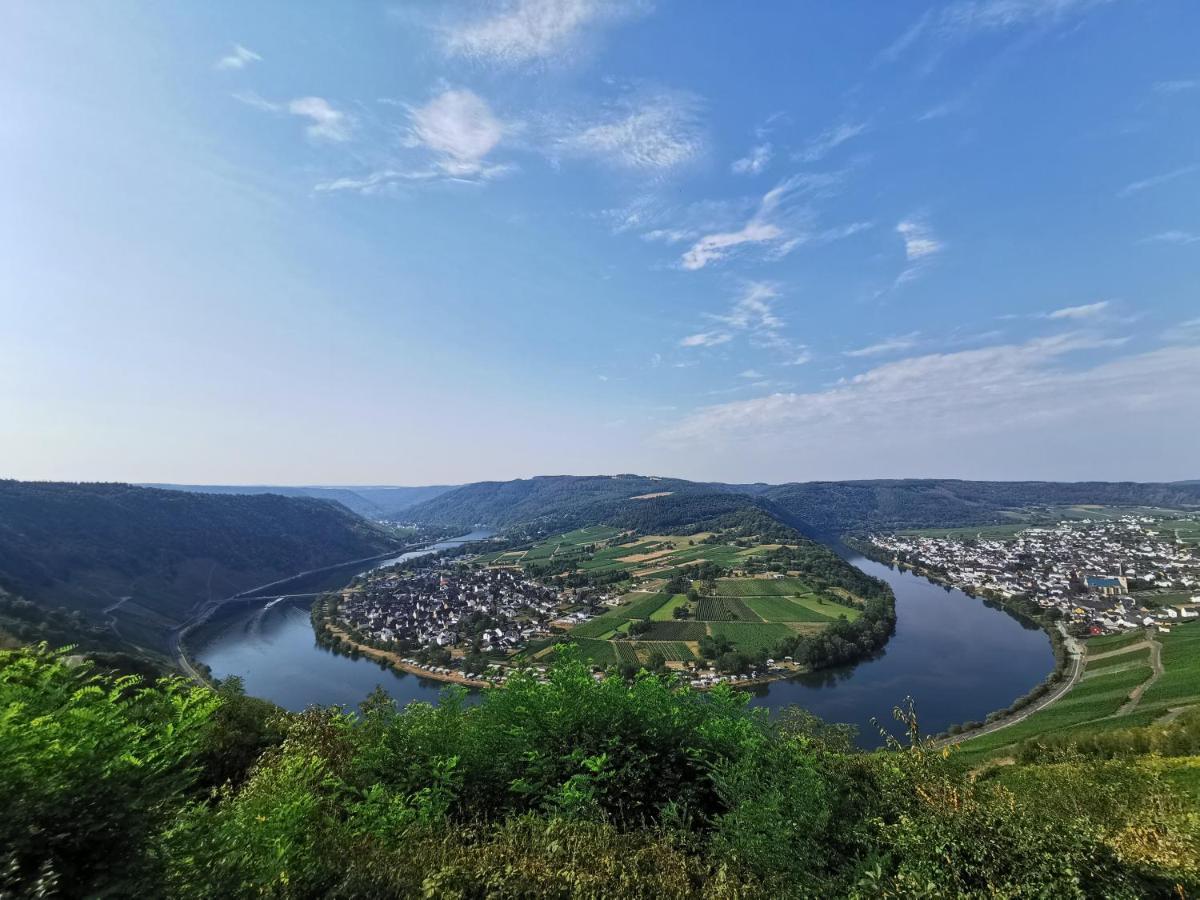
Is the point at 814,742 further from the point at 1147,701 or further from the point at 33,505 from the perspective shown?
the point at 33,505

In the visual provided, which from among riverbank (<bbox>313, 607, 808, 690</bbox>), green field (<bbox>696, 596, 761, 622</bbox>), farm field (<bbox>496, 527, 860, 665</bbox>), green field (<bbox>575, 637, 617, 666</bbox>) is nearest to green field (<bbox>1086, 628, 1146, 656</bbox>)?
farm field (<bbox>496, 527, 860, 665</bbox>)

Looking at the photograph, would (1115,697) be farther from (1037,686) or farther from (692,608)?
(692,608)

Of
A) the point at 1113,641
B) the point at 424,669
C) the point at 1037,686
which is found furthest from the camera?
the point at 424,669

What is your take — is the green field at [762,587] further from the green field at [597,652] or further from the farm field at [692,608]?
the green field at [597,652]

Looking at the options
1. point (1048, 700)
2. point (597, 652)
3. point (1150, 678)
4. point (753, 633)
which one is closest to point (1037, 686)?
point (1048, 700)

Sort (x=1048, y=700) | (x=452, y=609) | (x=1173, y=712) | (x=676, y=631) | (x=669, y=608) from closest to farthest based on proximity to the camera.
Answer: (x=1173, y=712)
(x=1048, y=700)
(x=676, y=631)
(x=669, y=608)
(x=452, y=609)

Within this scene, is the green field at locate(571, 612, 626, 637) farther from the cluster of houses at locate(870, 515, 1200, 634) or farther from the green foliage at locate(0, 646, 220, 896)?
the green foliage at locate(0, 646, 220, 896)

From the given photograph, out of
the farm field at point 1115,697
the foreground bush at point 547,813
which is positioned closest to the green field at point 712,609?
the farm field at point 1115,697
